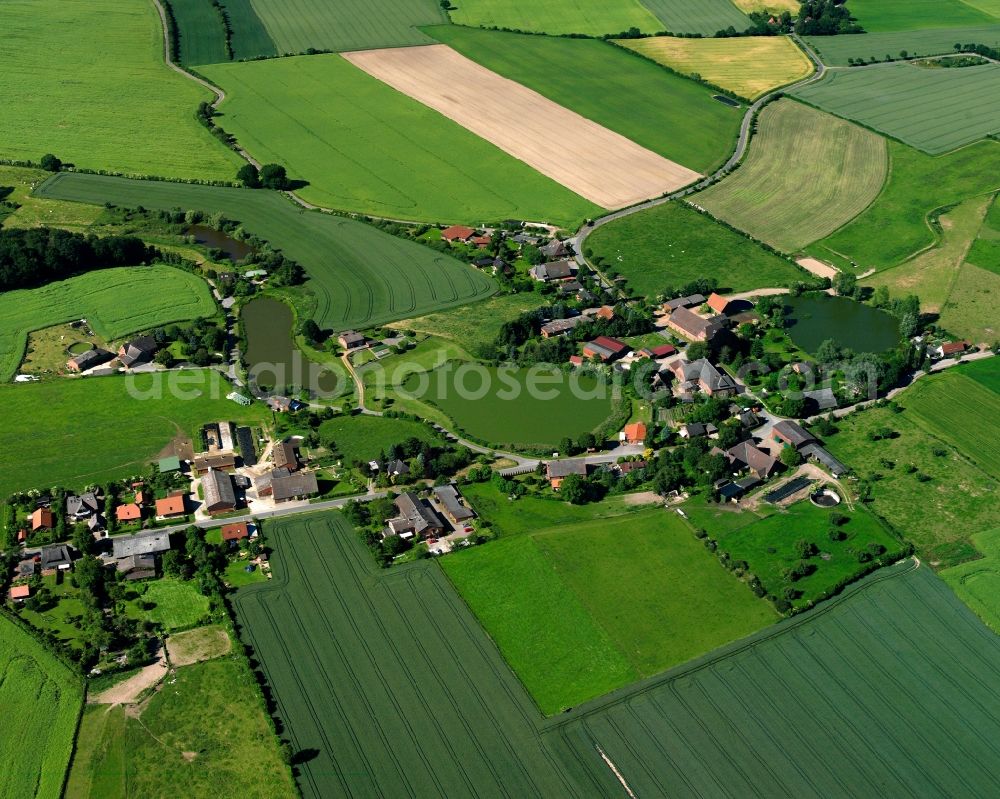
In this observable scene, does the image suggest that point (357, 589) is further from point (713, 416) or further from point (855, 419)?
point (855, 419)

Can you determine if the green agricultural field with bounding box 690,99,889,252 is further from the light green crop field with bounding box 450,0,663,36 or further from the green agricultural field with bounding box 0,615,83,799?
the green agricultural field with bounding box 0,615,83,799

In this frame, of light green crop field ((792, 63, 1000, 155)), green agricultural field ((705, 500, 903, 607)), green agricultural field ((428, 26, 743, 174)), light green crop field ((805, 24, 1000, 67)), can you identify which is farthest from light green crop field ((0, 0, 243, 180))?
light green crop field ((805, 24, 1000, 67))

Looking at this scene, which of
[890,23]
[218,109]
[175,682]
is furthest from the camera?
[890,23]

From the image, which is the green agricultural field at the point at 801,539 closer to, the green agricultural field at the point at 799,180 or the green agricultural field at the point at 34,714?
the green agricultural field at the point at 34,714

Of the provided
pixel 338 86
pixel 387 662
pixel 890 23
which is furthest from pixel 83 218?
pixel 890 23

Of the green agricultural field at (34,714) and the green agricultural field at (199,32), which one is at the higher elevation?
the green agricultural field at (199,32)

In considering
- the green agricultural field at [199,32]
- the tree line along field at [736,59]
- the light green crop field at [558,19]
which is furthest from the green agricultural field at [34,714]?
the light green crop field at [558,19]
